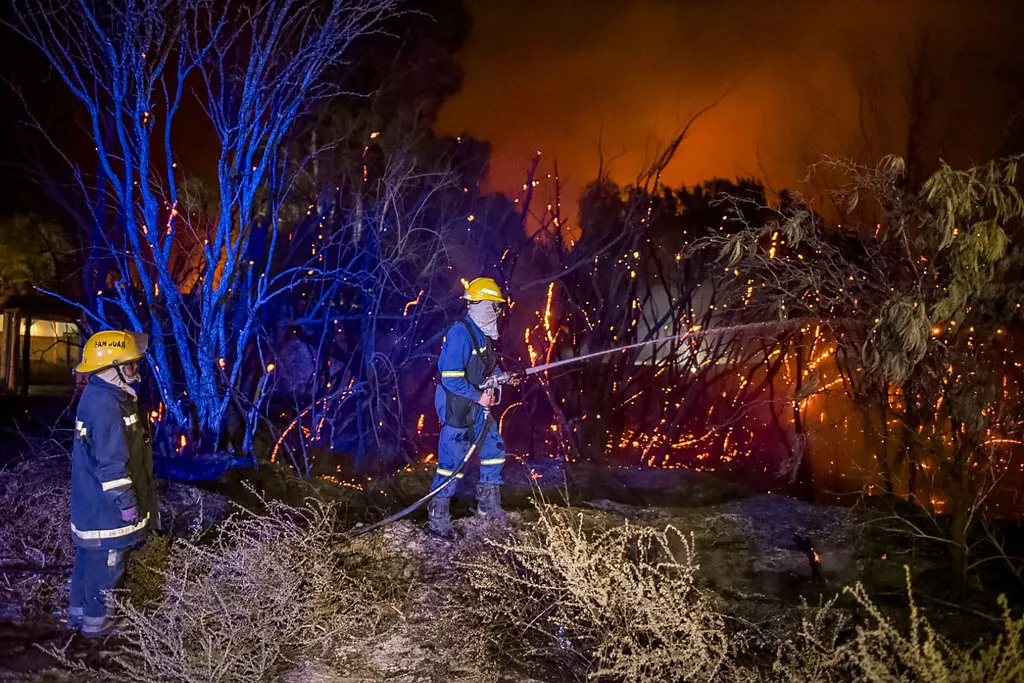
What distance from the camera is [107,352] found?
14.9 ft

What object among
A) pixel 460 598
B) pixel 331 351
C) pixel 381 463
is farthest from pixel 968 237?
pixel 331 351

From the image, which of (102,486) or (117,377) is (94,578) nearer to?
(102,486)

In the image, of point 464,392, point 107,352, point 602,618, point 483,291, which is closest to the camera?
point 602,618

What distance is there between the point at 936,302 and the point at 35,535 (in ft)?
Answer: 21.4

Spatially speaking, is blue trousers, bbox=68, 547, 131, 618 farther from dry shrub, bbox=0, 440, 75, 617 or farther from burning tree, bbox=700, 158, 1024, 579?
burning tree, bbox=700, 158, 1024, 579

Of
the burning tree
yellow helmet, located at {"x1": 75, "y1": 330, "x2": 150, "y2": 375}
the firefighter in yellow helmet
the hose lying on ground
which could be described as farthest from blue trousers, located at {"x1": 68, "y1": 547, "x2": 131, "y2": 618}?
the burning tree

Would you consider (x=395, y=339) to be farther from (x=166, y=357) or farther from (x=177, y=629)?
(x=177, y=629)

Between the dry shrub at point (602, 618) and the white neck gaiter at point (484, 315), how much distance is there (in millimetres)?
1902

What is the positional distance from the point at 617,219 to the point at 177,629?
26.2 ft

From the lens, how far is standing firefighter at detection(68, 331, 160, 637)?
4.41m

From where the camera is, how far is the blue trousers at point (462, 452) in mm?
5895

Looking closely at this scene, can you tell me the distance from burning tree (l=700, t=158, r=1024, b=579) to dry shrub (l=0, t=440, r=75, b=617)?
5094 millimetres

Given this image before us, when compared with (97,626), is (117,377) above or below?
above

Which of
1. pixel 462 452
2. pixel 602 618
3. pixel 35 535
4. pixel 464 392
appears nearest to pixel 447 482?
pixel 462 452
